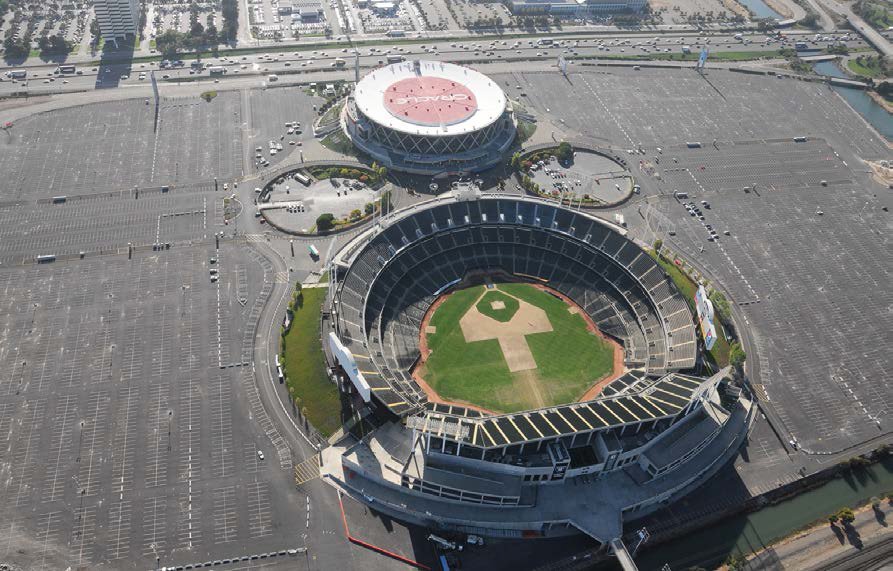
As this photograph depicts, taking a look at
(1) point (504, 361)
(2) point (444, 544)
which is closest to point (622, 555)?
(2) point (444, 544)

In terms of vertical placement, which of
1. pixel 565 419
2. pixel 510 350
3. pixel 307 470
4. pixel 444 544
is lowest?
pixel 307 470

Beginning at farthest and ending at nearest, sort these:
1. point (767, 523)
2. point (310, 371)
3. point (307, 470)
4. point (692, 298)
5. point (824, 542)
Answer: point (692, 298), point (310, 371), point (307, 470), point (767, 523), point (824, 542)

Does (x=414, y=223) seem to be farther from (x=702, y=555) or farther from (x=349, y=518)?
(x=702, y=555)

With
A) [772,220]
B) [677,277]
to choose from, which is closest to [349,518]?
[677,277]

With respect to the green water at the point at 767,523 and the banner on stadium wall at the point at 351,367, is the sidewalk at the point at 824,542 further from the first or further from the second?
the banner on stadium wall at the point at 351,367

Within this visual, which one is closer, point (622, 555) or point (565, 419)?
point (622, 555)

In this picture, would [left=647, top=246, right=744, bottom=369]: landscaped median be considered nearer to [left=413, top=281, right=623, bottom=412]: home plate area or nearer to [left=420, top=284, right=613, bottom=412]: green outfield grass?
[left=413, top=281, right=623, bottom=412]: home plate area

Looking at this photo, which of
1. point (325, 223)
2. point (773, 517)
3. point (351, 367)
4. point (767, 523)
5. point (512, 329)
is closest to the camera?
point (767, 523)

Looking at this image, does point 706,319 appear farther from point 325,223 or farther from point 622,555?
point 325,223

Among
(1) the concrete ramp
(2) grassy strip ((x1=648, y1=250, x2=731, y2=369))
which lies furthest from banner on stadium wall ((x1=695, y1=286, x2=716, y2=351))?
(1) the concrete ramp
